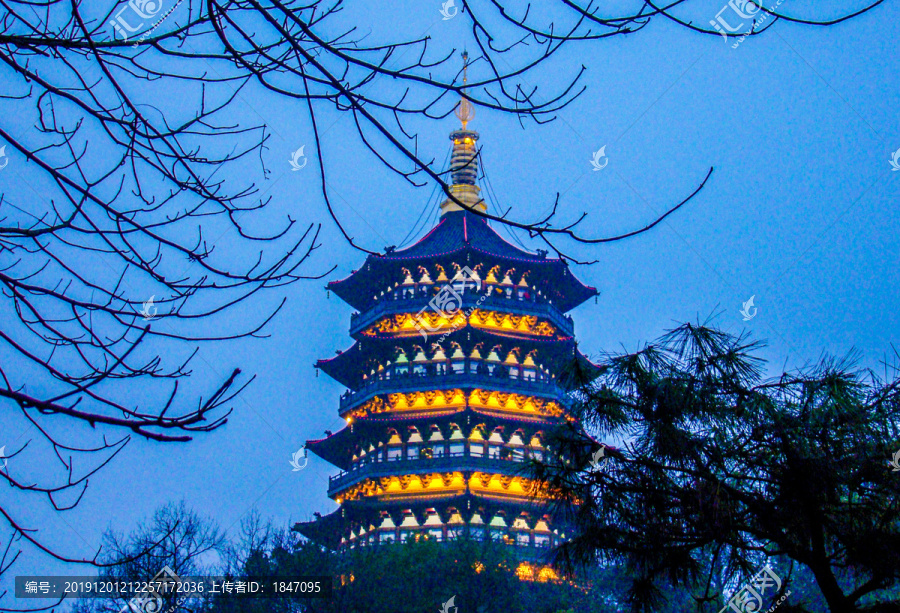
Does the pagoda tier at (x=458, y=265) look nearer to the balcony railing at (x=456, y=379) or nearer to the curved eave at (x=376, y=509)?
the balcony railing at (x=456, y=379)

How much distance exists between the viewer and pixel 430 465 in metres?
28.6

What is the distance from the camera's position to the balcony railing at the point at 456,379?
97.6ft

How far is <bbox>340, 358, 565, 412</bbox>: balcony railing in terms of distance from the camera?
29734 millimetres

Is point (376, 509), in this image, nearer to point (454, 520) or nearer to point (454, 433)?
point (454, 520)

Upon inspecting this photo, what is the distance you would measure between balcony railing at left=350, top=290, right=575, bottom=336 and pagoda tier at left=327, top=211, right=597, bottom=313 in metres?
0.99

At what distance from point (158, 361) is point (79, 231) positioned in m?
0.79

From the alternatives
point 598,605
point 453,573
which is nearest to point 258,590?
point 453,573

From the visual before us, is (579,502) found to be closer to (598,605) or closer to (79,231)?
(79,231)

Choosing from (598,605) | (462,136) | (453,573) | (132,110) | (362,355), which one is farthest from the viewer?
(462,136)

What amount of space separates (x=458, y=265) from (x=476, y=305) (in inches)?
96.3

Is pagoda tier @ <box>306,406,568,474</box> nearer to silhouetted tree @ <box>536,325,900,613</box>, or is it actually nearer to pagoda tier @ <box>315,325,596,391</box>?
pagoda tier @ <box>315,325,596,391</box>

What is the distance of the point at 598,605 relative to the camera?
82.1 feet

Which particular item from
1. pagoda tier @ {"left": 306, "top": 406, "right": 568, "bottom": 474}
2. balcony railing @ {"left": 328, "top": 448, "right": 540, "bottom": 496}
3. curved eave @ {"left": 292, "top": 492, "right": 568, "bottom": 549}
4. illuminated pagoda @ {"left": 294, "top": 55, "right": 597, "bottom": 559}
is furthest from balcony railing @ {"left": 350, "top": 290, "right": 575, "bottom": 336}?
curved eave @ {"left": 292, "top": 492, "right": 568, "bottom": 549}

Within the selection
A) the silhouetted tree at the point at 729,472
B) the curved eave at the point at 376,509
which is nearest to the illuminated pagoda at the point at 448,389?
the curved eave at the point at 376,509
